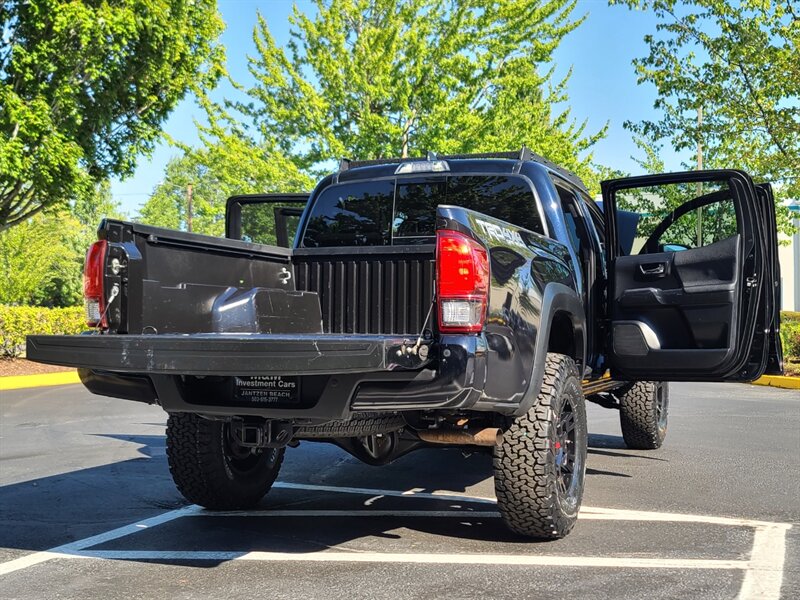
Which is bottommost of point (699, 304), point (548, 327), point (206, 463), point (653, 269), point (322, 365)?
point (206, 463)

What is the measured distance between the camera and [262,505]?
5750 mm

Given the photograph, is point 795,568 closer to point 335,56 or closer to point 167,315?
point 167,315

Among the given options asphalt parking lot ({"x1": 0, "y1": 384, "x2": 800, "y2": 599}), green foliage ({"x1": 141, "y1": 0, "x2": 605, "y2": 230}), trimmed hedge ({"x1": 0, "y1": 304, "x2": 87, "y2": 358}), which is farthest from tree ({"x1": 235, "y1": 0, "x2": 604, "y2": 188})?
asphalt parking lot ({"x1": 0, "y1": 384, "x2": 800, "y2": 599})

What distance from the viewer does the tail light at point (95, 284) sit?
430cm

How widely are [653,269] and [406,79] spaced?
14628 mm

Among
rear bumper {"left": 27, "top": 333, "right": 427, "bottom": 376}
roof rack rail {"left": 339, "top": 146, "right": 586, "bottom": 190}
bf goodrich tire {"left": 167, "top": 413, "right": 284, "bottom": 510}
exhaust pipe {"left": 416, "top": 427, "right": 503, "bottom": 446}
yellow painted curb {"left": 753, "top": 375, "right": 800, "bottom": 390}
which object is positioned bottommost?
yellow painted curb {"left": 753, "top": 375, "right": 800, "bottom": 390}

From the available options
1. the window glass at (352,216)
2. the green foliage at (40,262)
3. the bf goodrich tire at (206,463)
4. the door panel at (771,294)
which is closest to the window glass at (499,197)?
the window glass at (352,216)

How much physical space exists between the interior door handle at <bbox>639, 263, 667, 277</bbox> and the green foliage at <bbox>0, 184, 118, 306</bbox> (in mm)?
14276

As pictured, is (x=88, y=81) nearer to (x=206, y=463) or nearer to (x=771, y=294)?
(x=206, y=463)

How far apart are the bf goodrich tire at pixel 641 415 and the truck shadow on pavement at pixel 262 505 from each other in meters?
0.23

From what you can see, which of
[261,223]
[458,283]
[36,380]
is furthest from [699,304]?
[36,380]

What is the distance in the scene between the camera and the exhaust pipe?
440cm

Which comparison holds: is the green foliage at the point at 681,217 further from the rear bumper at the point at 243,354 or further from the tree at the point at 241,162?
the tree at the point at 241,162

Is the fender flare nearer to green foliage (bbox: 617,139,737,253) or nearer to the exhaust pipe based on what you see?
the exhaust pipe
